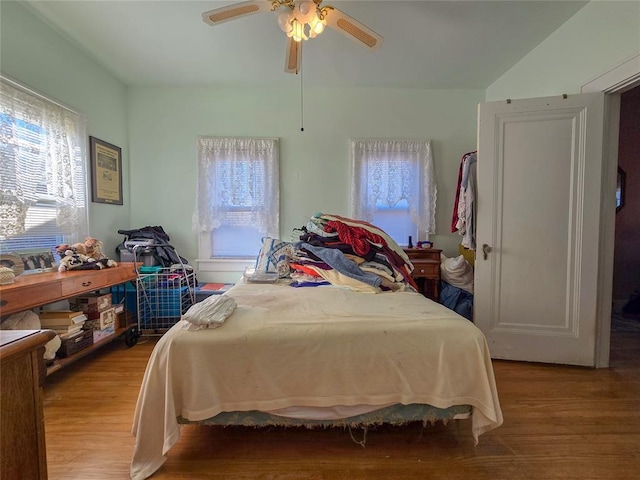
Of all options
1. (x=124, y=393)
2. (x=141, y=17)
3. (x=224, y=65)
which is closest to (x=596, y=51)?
(x=224, y=65)

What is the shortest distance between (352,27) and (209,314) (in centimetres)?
184

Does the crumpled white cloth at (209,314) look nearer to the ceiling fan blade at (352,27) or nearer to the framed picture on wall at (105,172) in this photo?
the ceiling fan blade at (352,27)

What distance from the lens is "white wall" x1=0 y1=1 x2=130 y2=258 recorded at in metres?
1.96

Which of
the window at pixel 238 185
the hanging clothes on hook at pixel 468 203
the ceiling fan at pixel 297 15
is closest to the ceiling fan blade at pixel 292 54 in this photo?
the ceiling fan at pixel 297 15

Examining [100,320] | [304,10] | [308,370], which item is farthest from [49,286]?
[304,10]

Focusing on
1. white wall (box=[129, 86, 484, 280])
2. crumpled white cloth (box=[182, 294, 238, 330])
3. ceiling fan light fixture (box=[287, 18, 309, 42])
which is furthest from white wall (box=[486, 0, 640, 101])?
crumpled white cloth (box=[182, 294, 238, 330])

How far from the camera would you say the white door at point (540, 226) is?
205cm

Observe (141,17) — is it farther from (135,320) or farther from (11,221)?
(135,320)

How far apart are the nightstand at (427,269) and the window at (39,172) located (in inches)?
127

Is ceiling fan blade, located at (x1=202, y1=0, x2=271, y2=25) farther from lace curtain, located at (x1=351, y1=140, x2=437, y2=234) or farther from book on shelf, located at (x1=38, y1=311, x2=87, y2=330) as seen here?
book on shelf, located at (x1=38, y1=311, x2=87, y2=330)

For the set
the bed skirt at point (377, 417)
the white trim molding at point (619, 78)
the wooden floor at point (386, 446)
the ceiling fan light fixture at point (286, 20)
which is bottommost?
the wooden floor at point (386, 446)

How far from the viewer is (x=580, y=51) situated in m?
2.09

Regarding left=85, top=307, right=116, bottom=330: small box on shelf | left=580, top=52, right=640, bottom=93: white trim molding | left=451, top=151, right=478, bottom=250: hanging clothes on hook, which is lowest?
left=85, top=307, right=116, bottom=330: small box on shelf

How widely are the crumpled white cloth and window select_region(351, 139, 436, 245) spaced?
2.09m
